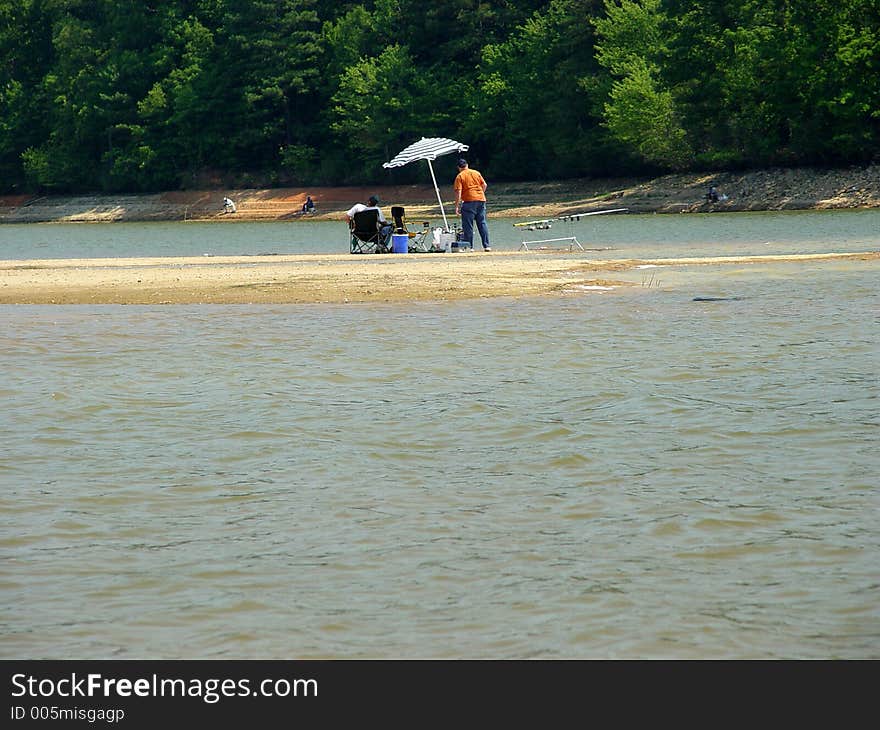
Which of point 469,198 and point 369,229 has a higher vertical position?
point 469,198

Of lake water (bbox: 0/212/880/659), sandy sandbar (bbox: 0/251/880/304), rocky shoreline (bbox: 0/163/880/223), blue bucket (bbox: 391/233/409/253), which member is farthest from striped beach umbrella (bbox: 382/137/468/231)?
rocky shoreline (bbox: 0/163/880/223)

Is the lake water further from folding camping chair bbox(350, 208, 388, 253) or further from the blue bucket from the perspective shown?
folding camping chair bbox(350, 208, 388, 253)

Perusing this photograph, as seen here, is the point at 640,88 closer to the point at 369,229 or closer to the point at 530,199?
the point at 530,199

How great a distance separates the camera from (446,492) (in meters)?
7.89

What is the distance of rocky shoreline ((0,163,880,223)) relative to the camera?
59250mm

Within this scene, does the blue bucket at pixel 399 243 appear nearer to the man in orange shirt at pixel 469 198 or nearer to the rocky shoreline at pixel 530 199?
the man in orange shirt at pixel 469 198

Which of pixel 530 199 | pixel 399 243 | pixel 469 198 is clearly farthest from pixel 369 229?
pixel 530 199

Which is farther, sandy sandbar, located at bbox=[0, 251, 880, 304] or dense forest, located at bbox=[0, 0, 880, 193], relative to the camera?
dense forest, located at bbox=[0, 0, 880, 193]

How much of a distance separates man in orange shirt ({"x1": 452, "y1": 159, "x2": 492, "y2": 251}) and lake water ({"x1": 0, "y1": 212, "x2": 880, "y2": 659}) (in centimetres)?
1068

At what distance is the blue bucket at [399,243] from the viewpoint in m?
27.3

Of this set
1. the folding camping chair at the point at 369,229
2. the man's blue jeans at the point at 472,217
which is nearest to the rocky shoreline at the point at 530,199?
the man's blue jeans at the point at 472,217

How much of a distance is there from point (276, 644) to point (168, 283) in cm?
1667

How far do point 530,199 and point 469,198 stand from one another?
156ft

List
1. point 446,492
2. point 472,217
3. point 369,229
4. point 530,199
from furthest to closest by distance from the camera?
point 530,199
point 369,229
point 472,217
point 446,492
